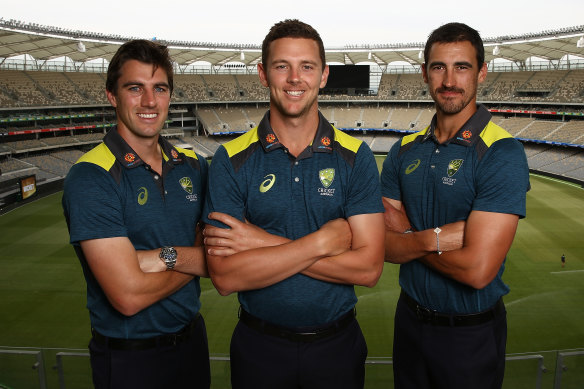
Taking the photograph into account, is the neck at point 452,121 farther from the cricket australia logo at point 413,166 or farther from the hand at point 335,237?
the hand at point 335,237

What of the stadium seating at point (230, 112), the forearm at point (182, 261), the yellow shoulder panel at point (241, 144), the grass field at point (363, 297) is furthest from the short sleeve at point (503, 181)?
the stadium seating at point (230, 112)

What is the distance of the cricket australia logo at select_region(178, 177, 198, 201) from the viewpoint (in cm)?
434

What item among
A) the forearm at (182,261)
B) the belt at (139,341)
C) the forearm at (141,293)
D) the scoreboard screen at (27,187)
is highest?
the forearm at (182,261)

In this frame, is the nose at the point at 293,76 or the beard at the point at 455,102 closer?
the nose at the point at 293,76

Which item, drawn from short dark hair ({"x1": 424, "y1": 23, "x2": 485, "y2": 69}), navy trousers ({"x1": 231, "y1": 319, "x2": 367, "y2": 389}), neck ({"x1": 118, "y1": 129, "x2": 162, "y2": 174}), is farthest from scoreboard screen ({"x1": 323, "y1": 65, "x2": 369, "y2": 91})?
navy trousers ({"x1": 231, "y1": 319, "x2": 367, "y2": 389})

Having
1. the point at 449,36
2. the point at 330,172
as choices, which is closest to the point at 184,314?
the point at 330,172

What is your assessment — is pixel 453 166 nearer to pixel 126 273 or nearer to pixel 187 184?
pixel 187 184

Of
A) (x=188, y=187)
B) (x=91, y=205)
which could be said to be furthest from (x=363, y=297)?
(x=91, y=205)

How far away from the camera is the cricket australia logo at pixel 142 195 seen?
4.05 metres

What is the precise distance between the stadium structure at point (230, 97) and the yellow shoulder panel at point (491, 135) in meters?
31.8

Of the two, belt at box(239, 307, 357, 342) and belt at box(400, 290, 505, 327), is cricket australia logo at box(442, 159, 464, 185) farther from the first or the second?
belt at box(239, 307, 357, 342)

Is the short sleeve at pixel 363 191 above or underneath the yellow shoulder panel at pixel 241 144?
underneath

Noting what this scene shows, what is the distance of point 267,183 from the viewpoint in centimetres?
360

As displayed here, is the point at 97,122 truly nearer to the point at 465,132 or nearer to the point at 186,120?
the point at 186,120
